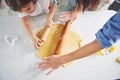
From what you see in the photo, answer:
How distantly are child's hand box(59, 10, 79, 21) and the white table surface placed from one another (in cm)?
4

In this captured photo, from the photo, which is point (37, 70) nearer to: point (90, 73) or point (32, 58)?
point (32, 58)

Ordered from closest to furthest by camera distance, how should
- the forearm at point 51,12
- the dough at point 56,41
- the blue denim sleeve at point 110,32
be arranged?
1. the blue denim sleeve at point 110,32
2. the dough at point 56,41
3. the forearm at point 51,12

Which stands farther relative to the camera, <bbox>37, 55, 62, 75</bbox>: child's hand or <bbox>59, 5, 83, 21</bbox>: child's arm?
<bbox>59, 5, 83, 21</bbox>: child's arm

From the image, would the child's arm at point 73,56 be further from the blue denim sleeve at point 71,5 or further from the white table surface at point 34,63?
the blue denim sleeve at point 71,5

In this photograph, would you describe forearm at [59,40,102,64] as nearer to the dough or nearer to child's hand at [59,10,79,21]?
the dough

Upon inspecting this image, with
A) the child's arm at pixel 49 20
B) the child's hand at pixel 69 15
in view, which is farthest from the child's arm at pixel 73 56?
the child's hand at pixel 69 15

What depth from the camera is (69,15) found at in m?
0.91

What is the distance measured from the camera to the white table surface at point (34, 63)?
739 millimetres

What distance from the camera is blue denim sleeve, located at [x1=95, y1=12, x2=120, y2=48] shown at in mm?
498

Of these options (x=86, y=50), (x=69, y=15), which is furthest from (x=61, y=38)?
(x=86, y=50)

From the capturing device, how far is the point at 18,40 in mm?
821

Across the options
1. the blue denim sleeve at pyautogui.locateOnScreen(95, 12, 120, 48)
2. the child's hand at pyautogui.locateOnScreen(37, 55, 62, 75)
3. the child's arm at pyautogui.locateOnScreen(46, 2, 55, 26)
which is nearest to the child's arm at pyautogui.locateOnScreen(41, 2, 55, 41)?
the child's arm at pyautogui.locateOnScreen(46, 2, 55, 26)

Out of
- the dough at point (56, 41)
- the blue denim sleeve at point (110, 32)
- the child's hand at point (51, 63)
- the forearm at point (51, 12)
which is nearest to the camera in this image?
the blue denim sleeve at point (110, 32)

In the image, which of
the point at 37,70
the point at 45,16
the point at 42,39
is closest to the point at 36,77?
the point at 37,70
